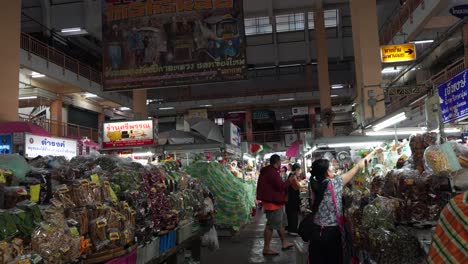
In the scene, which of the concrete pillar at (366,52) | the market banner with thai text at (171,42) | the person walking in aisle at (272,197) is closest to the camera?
the person walking in aisle at (272,197)

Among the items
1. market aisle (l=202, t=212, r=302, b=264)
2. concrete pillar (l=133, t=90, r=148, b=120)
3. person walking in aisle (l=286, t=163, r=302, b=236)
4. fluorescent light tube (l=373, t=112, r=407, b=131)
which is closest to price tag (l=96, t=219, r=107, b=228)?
fluorescent light tube (l=373, t=112, r=407, b=131)

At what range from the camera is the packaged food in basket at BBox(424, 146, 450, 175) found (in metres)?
2.57

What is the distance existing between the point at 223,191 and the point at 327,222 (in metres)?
3.74

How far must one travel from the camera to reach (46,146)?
10.9 m

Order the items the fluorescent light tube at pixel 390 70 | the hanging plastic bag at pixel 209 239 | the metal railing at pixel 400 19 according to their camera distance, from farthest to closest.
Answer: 1. the fluorescent light tube at pixel 390 70
2. the metal railing at pixel 400 19
3. the hanging plastic bag at pixel 209 239

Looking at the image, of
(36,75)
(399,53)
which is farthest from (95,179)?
(36,75)

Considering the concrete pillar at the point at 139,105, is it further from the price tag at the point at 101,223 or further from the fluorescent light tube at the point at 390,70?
the price tag at the point at 101,223

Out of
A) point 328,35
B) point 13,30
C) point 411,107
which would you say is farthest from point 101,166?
point 328,35

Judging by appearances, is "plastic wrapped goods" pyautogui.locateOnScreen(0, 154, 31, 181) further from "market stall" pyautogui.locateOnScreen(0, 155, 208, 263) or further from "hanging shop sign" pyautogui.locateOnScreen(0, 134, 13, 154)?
"hanging shop sign" pyautogui.locateOnScreen(0, 134, 13, 154)

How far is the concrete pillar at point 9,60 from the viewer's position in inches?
407

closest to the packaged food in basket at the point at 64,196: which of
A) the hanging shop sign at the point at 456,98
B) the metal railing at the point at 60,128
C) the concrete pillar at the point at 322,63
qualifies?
the hanging shop sign at the point at 456,98

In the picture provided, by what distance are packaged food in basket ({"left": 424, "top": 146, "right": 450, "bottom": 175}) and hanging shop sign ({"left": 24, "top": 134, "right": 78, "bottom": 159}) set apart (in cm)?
804

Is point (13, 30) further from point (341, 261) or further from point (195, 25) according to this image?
point (341, 261)

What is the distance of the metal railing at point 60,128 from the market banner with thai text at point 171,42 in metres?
10.6
